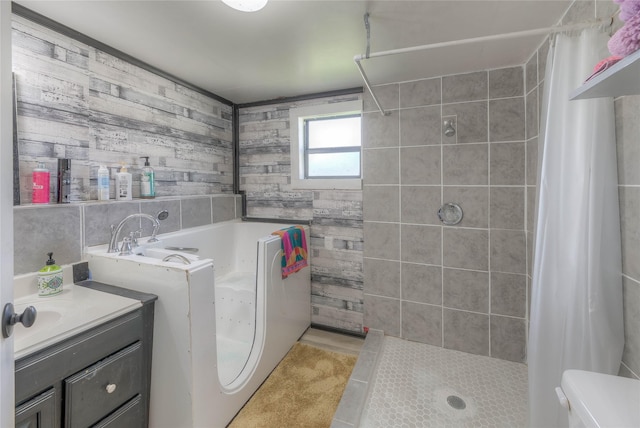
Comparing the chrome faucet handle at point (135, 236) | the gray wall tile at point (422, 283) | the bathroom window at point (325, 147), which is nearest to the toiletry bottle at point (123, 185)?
the chrome faucet handle at point (135, 236)

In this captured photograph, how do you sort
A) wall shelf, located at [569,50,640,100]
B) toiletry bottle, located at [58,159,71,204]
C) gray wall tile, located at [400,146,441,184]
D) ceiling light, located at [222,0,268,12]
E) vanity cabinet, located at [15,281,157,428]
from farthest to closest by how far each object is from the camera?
gray wall tile, located at [400,146,441,184]
toiletry bottle, located at [58,159,71,204]
ceiling light, located at [222,0,268,12]
vanity cabinet, located at [15,281,157,428]
wall shelf, located at [569,50,640,100]

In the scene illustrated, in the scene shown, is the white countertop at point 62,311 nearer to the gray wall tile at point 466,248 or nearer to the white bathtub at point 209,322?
the white bathtub at point 209,322

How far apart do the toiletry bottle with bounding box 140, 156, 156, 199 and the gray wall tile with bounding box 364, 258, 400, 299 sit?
1711mm

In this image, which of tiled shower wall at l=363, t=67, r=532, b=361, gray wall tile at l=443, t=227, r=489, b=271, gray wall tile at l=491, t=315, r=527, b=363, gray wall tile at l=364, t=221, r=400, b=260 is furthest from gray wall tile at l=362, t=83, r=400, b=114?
gray wall tile at l=491, t=315, r=527, b=363

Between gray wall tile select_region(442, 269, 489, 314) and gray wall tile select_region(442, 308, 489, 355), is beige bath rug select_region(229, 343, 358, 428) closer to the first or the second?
gray wall tile select_region(442, 308, 489, 355)

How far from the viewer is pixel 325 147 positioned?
8.49ft

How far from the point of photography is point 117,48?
1.70 m

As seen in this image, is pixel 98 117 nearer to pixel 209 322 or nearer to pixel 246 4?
pixel 246 4

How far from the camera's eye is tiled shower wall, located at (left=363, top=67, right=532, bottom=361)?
75.7 inches

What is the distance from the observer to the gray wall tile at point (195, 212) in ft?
7.22

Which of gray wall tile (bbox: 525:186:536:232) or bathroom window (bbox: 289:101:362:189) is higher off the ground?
bathroom window (bbox: 289:101:362:189)

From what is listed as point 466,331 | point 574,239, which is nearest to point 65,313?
point 574,239

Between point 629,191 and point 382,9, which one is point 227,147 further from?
point 629,191

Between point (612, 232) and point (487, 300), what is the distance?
1.14 m
